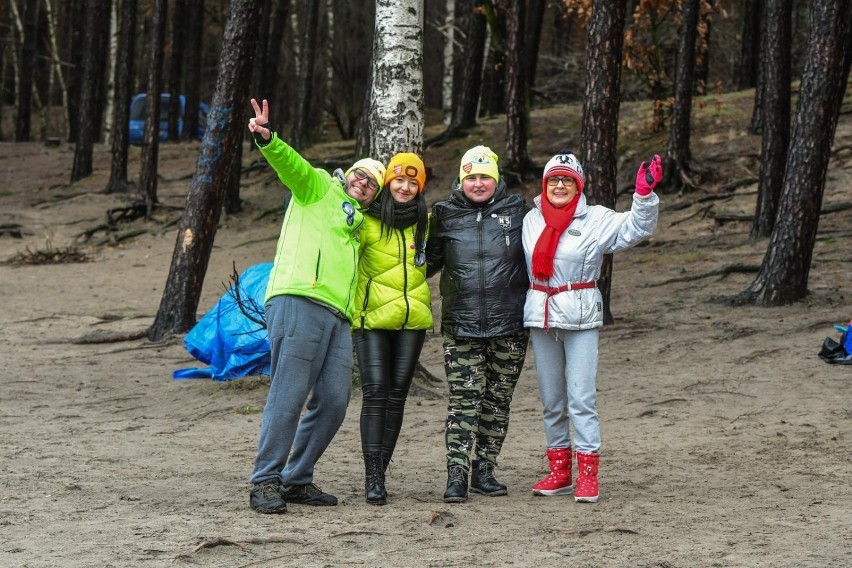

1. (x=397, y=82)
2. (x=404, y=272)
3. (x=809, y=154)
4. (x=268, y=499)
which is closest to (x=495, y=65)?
(x=809, y=154)

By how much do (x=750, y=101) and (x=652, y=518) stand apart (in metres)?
19.2

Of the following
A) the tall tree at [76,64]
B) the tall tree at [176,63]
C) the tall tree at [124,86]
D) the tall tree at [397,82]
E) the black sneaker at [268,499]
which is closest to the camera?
the black sneaker at [268,499]

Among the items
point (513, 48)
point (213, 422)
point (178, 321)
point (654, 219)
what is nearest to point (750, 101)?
point (513, 48)

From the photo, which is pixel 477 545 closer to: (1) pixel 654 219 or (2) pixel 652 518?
(2) pixel 652 518

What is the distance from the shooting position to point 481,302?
6.08 m

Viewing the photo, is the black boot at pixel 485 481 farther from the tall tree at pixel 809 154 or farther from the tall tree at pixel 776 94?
the tall tree at pixel 776 94

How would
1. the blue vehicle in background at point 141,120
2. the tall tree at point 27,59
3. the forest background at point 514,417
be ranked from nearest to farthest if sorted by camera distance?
the forest background at point 514,417 → the tall tree at point 27,59 → the blue vehicle in background at point 141,120

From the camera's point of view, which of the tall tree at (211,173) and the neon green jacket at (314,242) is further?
the tall tree at (211,173)

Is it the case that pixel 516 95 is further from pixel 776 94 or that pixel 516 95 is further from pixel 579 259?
pixel 579 259

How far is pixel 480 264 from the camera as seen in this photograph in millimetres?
6121

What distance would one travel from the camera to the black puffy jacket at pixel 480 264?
607cm

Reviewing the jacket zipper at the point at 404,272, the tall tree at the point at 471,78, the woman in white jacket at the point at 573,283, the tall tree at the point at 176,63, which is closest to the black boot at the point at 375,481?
the jacket zipper at the point at 404,272

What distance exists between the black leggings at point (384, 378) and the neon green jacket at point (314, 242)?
0.89ft

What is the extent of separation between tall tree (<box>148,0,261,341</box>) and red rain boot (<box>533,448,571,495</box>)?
732 centimetres
